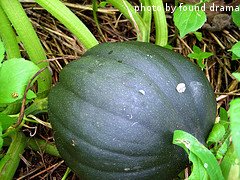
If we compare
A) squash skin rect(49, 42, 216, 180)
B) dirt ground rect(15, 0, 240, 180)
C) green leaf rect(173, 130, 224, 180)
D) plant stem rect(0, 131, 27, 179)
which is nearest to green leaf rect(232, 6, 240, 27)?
dirt ground rect(15, 0, 240, 180)

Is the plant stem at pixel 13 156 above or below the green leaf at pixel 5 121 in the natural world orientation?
below

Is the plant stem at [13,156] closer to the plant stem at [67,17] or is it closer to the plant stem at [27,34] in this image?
the plant stem at [27,34]

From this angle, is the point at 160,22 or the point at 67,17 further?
the point at 160,22

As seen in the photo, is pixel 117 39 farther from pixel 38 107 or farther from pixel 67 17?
pixel 38 107

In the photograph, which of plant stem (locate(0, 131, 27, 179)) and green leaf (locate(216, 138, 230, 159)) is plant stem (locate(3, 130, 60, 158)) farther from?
green leaf (locate(216, 138, 230, 159))

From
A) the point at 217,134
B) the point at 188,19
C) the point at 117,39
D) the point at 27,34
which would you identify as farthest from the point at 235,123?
the point at 117,39

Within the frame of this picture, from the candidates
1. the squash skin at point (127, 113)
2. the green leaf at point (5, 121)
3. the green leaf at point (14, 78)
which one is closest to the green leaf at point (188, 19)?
the squash skin at point (127, 113)

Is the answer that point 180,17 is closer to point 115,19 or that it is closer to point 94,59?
point 94,59
